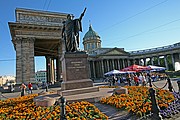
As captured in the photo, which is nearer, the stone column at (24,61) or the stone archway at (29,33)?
the stone column at (24,61)

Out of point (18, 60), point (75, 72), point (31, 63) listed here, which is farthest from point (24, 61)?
point (75, 72)

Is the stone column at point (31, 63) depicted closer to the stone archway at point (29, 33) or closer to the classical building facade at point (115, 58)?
the stone archway at point (29, 33)

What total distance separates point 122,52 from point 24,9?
60575 millimetres

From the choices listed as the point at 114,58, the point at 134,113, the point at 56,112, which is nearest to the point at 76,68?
the point at 56,112


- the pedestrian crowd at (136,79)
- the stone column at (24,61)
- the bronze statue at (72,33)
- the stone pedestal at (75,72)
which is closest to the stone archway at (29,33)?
the stone column at (24,61)

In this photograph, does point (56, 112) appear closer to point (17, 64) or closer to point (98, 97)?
point (98, 97)

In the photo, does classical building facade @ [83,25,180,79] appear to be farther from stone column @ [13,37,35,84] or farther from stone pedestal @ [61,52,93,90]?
stone pedestal @ [61,52,93,90]

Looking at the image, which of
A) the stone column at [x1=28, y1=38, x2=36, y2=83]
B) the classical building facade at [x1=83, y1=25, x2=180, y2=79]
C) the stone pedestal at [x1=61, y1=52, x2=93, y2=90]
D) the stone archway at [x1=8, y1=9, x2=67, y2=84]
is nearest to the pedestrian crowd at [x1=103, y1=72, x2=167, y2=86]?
the stone pedestal at [x1=61, y1=52, x2=93, y2=90]

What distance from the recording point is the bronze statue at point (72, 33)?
1009 centimetres

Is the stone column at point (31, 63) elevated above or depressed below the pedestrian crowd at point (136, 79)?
above

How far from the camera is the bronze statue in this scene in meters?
10.1

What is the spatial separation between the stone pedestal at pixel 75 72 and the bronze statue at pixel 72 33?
0.92 meters

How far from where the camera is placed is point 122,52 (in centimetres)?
7975

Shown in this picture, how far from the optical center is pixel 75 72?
29.5ft
